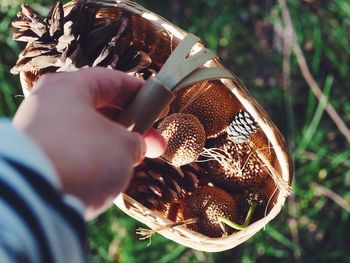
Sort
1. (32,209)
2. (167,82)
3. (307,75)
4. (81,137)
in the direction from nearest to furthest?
(32,209) → (81,137) → (167,82) → (307,75)

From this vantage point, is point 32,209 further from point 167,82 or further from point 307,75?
point 307,75

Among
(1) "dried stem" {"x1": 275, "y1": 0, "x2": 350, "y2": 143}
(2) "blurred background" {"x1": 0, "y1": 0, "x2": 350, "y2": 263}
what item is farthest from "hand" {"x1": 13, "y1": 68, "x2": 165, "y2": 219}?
(1) "dried stem" {"x1": 275, "y1": 0, "x2": 350, "y2": 143}

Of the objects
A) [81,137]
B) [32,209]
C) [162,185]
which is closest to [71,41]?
[162,185]

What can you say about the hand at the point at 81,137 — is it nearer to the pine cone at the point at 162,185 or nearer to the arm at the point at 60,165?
the arm at the point at 60,165

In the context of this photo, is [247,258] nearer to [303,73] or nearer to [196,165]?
[196,165]

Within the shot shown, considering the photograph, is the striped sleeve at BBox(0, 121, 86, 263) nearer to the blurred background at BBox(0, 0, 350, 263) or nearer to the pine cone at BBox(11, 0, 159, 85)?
the pine cone at BBox(11, 0, 159, 85)
